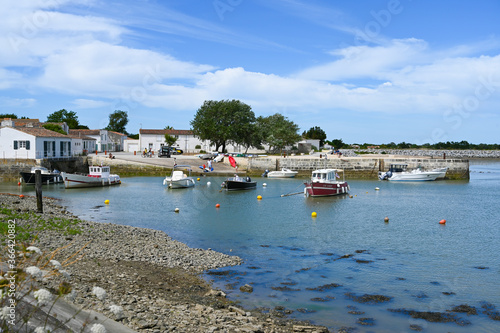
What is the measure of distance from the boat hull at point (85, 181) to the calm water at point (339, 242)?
1492mm

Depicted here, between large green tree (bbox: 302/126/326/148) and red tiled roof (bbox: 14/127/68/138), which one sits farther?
large green tree (bbox: 302/126/326/148)

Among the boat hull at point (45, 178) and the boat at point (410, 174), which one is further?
the boat at point (410, 174)

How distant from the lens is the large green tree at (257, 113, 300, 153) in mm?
89875

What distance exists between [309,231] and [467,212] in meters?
15.8

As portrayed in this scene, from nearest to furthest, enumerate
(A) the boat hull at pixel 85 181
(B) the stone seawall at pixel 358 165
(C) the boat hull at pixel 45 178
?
1. (A) the boat hull at pixel 85 181
2. (C) the boat hull at pixel 45 178
3. (B) the stone seawall at pixel 358 165

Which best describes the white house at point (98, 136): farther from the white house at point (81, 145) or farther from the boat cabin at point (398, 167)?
the boat cabin at point (398, 167)

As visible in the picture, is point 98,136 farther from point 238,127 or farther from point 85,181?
point 85,181

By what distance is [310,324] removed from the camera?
1134 centimetres

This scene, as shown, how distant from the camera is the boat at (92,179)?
45.2 m

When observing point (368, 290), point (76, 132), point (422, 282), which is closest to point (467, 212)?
point (422, 282)

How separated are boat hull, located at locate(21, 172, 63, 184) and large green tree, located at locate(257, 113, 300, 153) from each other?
47.7 metres

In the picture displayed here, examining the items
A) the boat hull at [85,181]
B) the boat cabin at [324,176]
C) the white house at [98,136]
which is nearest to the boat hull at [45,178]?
the boat hull at [85,181]

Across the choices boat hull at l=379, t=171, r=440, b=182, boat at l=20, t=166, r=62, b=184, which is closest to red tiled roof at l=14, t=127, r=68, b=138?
boat at l=20, t=166, r=62, b=184

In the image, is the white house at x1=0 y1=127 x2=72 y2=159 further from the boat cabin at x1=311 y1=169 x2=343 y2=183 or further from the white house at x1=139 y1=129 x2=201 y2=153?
the white house at x1=139 y1=129 x2=201 y2=153
